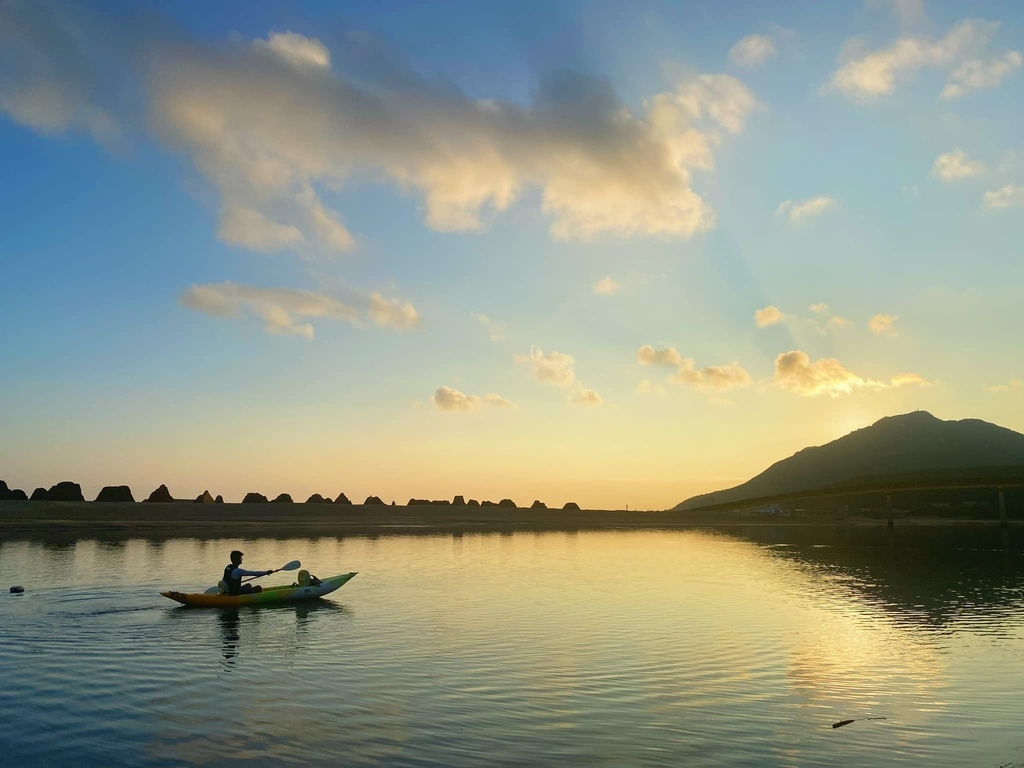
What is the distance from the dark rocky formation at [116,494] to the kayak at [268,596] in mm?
92618

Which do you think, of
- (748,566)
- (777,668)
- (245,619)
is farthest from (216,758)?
(748,566)

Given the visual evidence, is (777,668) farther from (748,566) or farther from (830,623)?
(748,566)

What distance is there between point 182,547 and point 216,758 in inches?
2163

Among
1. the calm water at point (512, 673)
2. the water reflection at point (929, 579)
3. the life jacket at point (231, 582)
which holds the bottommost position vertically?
the water reflection at point (929, 579)

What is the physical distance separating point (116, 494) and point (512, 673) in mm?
112668

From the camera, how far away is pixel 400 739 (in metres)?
13.8

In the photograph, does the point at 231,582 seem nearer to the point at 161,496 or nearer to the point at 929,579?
the point at 929,579

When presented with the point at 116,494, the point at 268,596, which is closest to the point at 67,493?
the point at 116,494

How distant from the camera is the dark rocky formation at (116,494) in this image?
4373 inches

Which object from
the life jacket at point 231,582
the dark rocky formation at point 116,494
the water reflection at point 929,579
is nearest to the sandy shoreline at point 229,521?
the dark rocky formation at point 116,494

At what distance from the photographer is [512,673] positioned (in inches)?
783

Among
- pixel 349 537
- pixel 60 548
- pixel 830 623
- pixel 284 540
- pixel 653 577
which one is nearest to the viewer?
pixel 830 623

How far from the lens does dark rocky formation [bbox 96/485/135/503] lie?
11106 centimetres

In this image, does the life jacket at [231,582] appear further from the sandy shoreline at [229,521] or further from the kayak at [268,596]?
the sandy shoreline at [229,521]
